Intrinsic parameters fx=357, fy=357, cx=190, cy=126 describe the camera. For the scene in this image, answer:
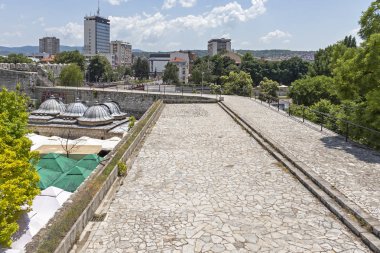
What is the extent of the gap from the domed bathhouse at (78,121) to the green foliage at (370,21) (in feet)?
62.4

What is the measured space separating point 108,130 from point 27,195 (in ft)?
76.5

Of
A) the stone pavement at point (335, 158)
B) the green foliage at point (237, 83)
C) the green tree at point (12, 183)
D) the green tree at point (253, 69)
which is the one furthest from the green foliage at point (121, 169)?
the green tree at point (253, 69)

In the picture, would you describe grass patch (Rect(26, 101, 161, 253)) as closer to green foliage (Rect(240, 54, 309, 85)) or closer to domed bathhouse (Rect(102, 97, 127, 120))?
domed bathhouse (Rect(102, 97, 127, 120))

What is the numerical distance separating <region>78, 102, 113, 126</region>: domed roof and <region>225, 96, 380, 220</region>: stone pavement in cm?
1662

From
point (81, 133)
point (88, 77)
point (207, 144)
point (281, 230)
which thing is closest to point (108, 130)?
point (81, 133)

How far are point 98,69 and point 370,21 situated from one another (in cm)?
7528

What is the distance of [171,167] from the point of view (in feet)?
34.2

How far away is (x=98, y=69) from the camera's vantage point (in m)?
82.4

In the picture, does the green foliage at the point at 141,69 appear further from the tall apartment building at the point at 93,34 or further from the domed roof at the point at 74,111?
the tall apartment building at the point at 93,34

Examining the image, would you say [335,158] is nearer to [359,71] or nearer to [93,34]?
[359,71]

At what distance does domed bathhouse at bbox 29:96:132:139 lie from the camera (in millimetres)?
29609

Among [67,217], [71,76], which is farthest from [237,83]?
[67,217]

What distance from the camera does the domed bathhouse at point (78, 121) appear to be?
29.6 metres

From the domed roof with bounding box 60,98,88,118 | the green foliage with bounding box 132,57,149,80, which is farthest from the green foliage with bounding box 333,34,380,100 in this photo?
the green foliage with bounding box 132,57,149,80
